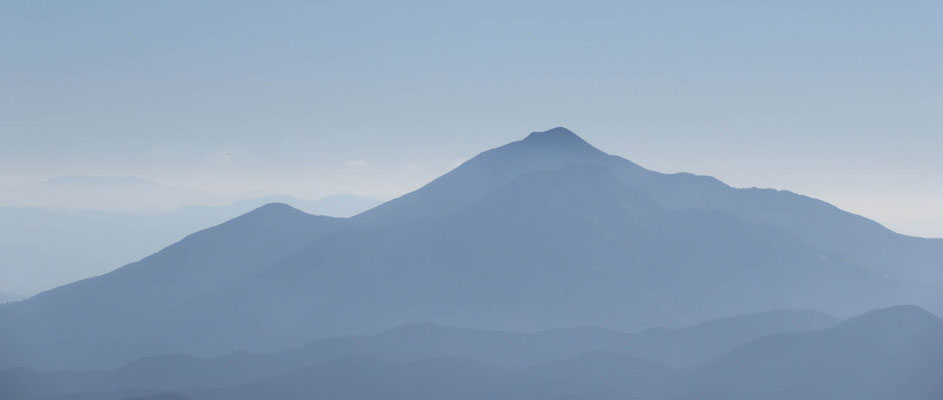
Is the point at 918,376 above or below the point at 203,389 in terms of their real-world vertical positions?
below

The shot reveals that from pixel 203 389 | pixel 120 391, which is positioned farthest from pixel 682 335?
pixel 120 391

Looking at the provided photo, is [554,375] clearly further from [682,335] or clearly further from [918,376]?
[918,376]

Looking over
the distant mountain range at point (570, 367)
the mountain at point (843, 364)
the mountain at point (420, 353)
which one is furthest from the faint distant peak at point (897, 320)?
the mountain at point (420, 353)

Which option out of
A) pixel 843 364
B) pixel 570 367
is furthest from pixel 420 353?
pixel 843 364

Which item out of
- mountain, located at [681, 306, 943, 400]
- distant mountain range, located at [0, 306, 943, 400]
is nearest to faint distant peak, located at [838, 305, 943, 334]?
mountain, located at [681, 306, 943, 400]

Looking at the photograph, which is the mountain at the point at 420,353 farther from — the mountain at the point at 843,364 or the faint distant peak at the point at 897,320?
the faint distant peak at the point at 897,320

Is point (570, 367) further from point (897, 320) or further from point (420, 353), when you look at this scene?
point (897, 320)
